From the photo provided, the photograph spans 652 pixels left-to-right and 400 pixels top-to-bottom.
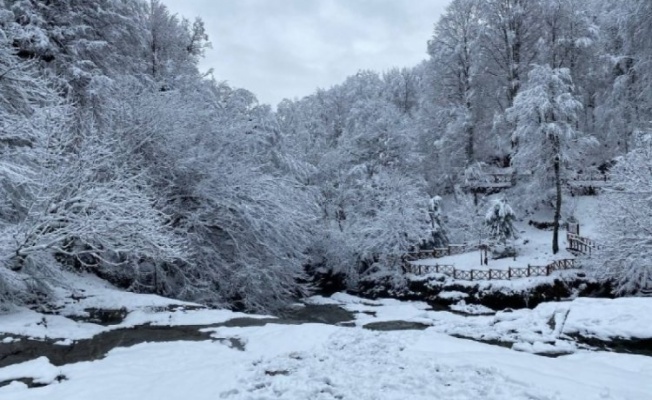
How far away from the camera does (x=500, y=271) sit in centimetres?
2300

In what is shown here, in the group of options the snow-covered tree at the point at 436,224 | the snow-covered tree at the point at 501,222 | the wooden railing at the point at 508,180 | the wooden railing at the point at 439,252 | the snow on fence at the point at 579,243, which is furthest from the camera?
the wooden railing at the point at 508,180

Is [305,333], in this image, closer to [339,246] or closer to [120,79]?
[120,79]

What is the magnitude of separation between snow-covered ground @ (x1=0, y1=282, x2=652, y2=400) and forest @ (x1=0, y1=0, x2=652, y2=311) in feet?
9.45

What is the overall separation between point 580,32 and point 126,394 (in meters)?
35.9

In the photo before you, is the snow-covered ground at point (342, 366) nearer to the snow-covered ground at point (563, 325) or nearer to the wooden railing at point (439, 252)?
the snow-covered ground at point (563, 325)

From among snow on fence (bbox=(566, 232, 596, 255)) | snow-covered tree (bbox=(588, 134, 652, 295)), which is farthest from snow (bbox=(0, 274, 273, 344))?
snow on fence (bbox=(566, 232, 596, 255))

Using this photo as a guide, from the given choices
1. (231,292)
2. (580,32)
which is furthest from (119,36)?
(580,32)

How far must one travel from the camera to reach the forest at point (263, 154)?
11.1 m

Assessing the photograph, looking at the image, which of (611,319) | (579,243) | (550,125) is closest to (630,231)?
(579,243)

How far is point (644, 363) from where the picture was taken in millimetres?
8102

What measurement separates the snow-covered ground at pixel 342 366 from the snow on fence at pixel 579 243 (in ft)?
42.9

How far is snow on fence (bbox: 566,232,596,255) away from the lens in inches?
877

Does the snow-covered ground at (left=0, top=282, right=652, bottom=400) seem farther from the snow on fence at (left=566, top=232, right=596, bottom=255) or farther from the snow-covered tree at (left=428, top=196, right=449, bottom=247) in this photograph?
the snow-covered tree at (left=428, top=196, right=449, bottom=247)

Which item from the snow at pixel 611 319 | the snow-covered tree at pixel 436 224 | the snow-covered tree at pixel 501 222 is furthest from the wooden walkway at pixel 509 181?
the snow at pixel 611 319
